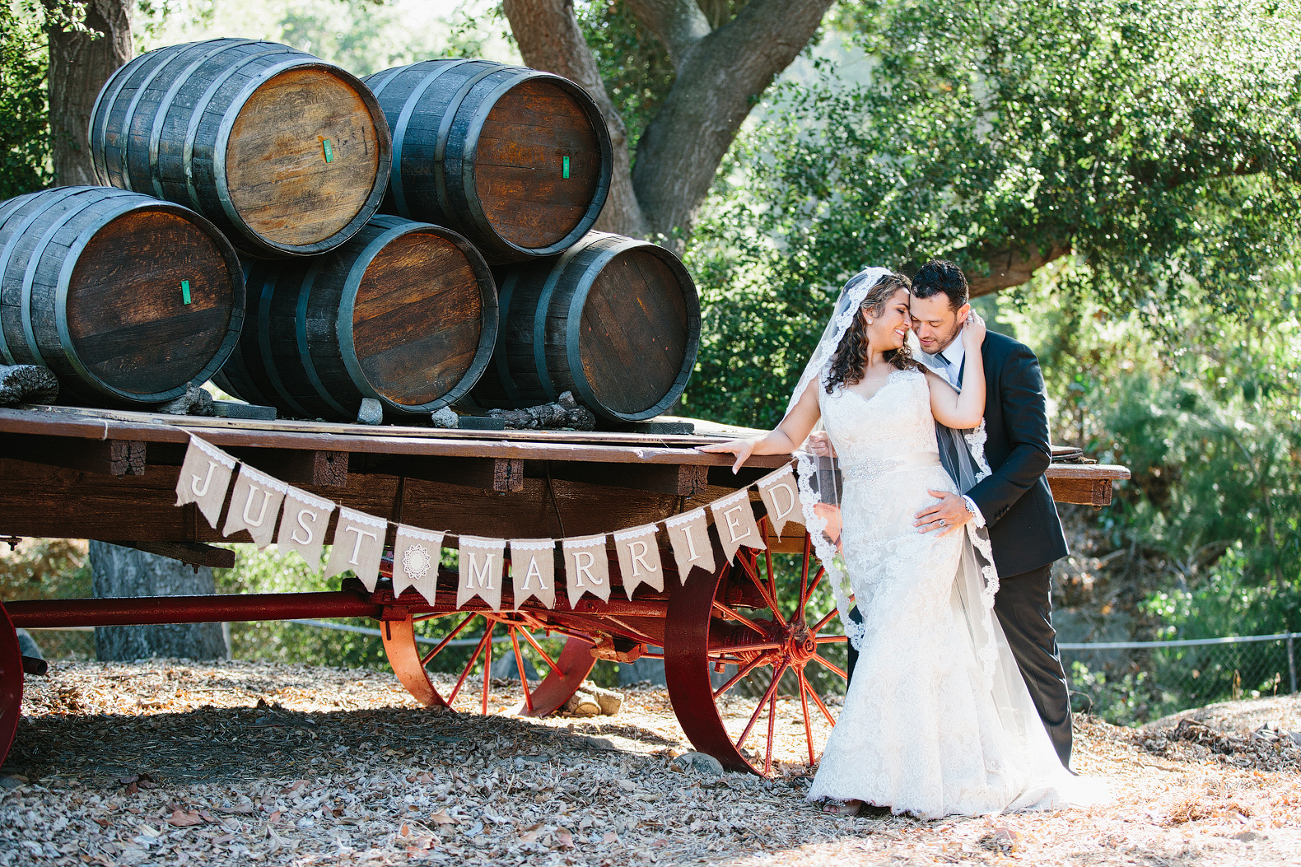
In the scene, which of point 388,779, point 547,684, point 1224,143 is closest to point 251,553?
point 547,684

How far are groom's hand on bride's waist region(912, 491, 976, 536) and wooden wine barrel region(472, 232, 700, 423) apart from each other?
132 centimetres

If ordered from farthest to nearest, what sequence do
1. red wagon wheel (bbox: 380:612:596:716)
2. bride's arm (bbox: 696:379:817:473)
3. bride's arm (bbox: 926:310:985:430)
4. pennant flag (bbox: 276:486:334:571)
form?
red wagon wheel (bbox: 380:612:596:716) → bride's arm (bbox: 696:379:817:473) → bride's arm (bbox: 926:310:985:430) → pennant flag (bbox: 276:486:334:571)

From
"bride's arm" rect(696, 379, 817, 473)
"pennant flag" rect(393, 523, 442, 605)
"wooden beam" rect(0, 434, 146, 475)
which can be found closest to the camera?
"wooden beam" rect(0, 434, 146, 475)

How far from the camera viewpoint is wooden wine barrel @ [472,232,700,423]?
175 inches

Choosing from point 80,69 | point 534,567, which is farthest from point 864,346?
point 80,69

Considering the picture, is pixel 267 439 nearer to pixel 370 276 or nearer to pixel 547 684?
pixel 370 276

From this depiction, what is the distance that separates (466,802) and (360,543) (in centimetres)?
102

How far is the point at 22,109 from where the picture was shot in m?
7.41

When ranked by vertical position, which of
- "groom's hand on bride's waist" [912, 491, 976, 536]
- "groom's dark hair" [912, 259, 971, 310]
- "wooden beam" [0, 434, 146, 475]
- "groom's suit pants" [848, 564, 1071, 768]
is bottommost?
"groom's suit pants" [848, 564, 1071, 768]

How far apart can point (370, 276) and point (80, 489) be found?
1.18m

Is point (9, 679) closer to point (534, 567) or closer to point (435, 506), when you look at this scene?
point (435, 506)

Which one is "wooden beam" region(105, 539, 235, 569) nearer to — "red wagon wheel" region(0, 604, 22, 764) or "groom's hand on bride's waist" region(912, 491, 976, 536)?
"red wagon wheel" region(0, 604, 22, 764)

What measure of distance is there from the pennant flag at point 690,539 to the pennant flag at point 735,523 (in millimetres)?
136

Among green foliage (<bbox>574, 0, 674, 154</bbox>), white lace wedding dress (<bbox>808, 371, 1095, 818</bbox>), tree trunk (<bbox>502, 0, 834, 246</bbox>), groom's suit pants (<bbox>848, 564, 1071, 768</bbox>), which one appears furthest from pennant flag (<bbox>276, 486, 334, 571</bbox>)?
green foliage (<bbox>574, 0, 674, 154</bbox>)
